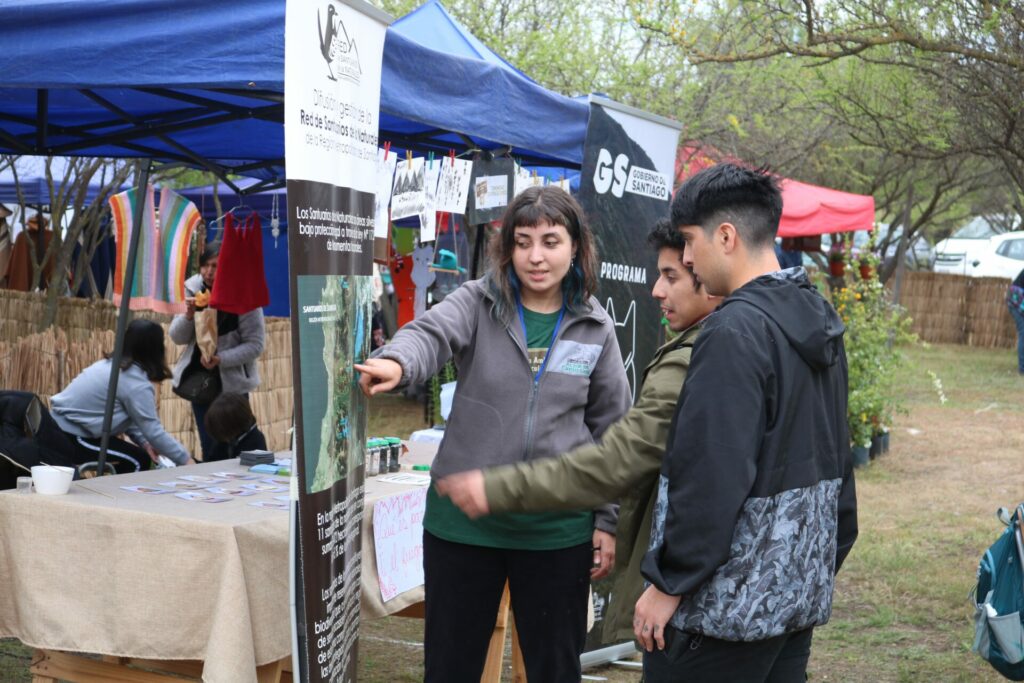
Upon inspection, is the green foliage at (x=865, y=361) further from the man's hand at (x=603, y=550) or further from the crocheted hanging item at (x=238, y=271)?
the man's hand at (x=603, y=550)

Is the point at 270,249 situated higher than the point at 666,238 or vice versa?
the point at 666,238

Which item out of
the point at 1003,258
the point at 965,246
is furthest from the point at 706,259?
the point at 965,246

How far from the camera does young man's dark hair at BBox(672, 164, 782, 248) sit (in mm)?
2318

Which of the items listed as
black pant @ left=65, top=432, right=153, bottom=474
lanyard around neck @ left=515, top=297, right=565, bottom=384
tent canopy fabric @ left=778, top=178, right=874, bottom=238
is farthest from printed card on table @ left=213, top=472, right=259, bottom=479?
tent canopy fabric @ left=778, top=178, right=874, bottom=238

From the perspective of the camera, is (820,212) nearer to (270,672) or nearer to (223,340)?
(223,340)

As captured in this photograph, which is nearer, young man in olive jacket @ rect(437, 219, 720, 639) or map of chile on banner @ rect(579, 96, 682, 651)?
young man in olive jacket @ rect(437, 219, 720, 639)

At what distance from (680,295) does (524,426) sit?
1.80ft

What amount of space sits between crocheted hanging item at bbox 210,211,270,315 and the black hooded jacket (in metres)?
4.73

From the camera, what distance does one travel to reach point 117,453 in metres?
5.80

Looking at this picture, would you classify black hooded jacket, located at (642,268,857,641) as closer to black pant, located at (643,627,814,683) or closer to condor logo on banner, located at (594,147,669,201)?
black pant, located at (643,627,814,683)

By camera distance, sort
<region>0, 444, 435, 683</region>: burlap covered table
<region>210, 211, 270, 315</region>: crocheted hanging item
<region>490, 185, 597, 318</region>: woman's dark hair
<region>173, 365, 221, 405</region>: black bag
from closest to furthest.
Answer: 1. <region>490, 185, 597, 318</region>: woman's dark hair
2. <region>0, 444, 435, 683</region>: burlap covered table
3. <region>210, 211, 270, 315</region>: crocheted hanging item
4. <region>173, 365, 221, 405</region>: black bag

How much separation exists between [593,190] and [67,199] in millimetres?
6673

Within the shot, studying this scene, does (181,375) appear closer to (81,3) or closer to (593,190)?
(593,190)

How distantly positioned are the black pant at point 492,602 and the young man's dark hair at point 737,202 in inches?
45.2
